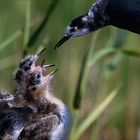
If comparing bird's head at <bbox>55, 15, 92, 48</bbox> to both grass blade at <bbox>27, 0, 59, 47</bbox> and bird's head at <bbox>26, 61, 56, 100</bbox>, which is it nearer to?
bird's head at <bbox>26, 61, 56, 100</bbox>

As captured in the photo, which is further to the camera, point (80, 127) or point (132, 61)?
point (132, 61)

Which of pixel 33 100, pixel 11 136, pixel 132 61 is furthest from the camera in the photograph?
pixel 132 61

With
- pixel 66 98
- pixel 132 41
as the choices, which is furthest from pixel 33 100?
pixel 132 41

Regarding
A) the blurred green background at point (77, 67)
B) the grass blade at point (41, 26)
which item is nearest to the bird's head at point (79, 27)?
the grass blade at point (41, 26)

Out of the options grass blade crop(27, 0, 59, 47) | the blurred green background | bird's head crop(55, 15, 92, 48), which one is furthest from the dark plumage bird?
the blurred green background

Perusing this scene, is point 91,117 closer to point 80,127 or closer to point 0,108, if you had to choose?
point 80,127
